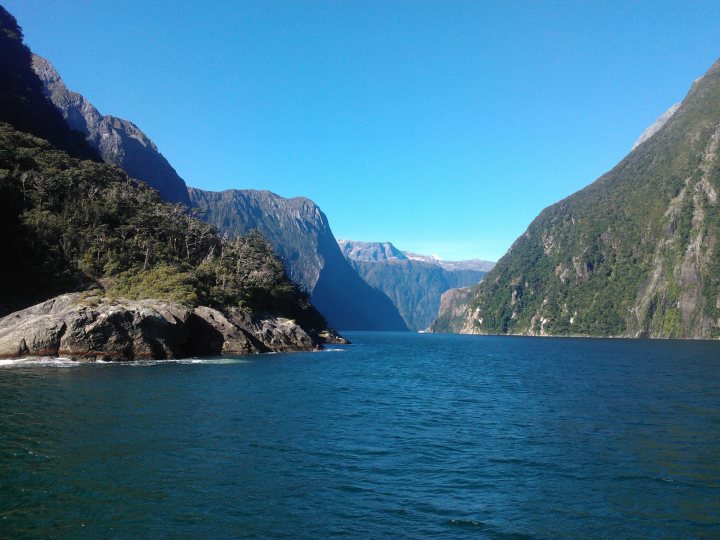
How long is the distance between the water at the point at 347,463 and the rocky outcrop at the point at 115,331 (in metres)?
17.4

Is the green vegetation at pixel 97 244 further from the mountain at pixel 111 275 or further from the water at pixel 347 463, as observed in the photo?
the water at pixel 347 463

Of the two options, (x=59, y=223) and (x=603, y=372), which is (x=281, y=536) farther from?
(x=59, y=223)

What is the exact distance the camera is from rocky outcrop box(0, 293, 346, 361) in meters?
55.0

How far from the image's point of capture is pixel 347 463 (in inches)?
794

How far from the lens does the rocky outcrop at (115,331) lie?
55.0 meters

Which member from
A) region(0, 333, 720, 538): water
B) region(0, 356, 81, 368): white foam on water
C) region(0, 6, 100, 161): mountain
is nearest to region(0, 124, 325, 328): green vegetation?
region(0, 356, 81, 368): white foam on water

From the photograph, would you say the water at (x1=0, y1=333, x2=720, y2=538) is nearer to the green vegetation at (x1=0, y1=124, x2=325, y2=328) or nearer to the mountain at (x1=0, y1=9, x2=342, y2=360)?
the mountain at (x1=0, y1=9, x2=342, y2=360)

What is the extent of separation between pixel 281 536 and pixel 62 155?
3972 inches

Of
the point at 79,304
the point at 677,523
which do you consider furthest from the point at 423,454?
the point at 79,304

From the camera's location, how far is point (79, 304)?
59.3 m

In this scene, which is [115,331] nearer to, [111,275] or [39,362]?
[39,362]

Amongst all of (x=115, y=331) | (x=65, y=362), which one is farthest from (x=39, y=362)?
(x=115, y=331)

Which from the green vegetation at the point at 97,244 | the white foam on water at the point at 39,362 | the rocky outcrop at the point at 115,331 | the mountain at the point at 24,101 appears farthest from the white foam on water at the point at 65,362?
the mountain at the point at 24,101

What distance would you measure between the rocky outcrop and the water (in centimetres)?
1743
